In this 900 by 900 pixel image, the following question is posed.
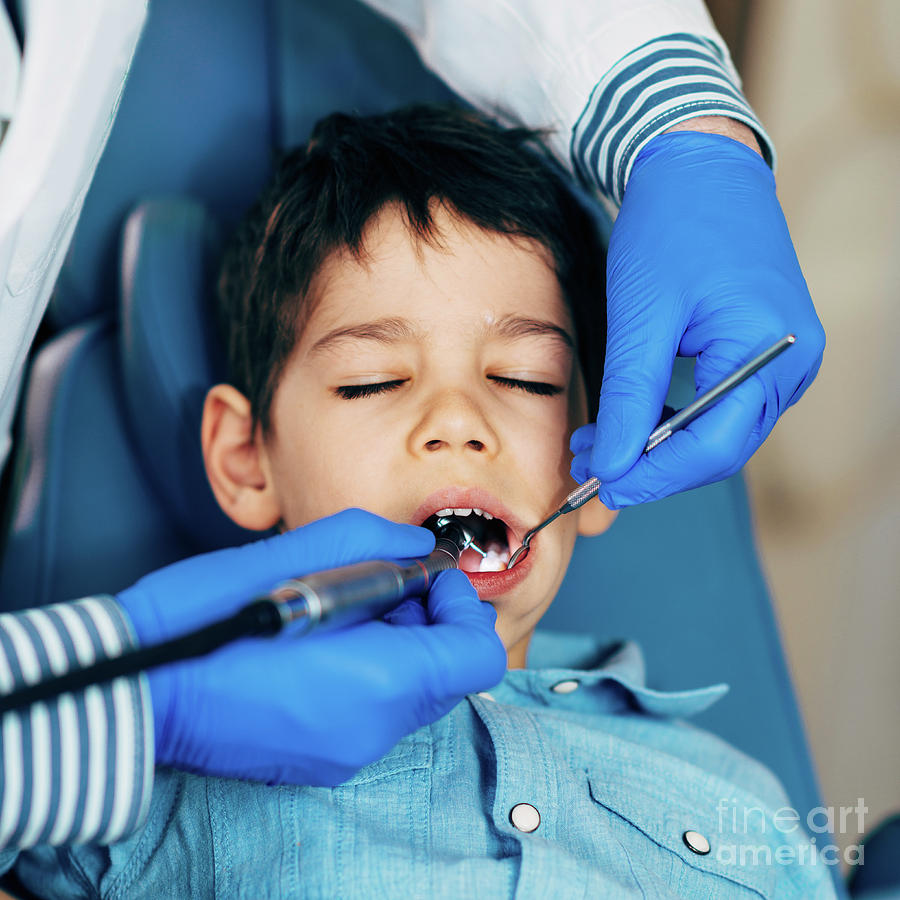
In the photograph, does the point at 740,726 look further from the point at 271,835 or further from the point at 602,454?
the point at 271,835

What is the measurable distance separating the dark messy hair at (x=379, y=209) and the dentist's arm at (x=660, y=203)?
3.1 inches

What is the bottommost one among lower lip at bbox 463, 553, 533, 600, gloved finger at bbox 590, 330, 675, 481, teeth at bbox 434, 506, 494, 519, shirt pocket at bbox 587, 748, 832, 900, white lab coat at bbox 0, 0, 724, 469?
shirt pocket at bbox 587, 748, 832, 900

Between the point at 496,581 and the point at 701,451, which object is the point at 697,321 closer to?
the point at 701,451

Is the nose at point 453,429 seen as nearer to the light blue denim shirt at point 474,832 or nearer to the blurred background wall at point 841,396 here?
the light blue denim shirt at point 474,832

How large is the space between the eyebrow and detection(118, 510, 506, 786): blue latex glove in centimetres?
32

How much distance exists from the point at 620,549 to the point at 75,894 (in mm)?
881

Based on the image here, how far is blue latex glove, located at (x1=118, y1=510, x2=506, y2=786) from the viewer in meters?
0.61

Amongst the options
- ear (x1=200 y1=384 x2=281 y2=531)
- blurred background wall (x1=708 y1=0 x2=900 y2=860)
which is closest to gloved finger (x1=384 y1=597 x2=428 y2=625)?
ear (x1=200 y1=384 x2=281 y2=531)

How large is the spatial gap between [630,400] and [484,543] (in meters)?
0.26

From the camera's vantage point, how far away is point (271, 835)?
780 mm

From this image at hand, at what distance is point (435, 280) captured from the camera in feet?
3.10

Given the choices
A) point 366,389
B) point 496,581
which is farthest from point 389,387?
point 496,581

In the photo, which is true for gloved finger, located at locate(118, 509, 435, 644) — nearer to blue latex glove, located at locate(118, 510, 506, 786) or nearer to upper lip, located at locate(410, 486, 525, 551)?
blue latex glove, located at locate(118, 510, 506, 786)

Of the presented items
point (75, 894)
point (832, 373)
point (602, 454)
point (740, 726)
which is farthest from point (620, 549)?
point (75, 894)
